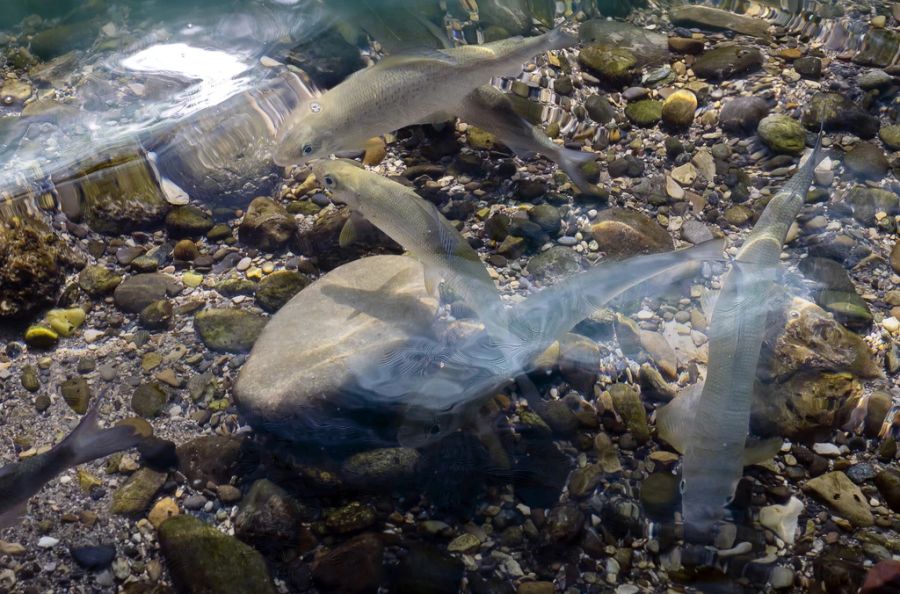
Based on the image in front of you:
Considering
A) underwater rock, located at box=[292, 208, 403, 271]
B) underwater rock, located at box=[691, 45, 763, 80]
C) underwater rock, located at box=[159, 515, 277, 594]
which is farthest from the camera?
underwater rock, located at box=[691, 45, 763, 80]

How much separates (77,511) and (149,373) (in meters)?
0.69

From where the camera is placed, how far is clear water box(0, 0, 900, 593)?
2252mm

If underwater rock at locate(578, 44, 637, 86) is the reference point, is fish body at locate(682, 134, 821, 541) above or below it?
below

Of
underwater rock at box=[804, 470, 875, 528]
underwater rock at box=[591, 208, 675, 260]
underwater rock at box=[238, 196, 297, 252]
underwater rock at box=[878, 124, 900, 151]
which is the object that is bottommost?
underwater rock at box=[804, 470, 875, 528]

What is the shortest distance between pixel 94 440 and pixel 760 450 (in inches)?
110

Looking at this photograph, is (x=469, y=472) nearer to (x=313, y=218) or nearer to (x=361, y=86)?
(x=313, y=218)

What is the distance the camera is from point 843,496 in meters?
2.35

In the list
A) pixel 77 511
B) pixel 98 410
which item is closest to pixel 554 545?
pixel 77 511

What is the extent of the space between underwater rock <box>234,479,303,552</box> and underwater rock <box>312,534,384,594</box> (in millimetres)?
160

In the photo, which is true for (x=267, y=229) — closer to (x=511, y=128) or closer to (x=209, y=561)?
(x=511, y=128)

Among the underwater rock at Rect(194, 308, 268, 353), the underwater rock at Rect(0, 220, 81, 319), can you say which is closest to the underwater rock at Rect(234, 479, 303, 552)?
Answer: the underwater rock at Rect(194, 308, 268, 353)

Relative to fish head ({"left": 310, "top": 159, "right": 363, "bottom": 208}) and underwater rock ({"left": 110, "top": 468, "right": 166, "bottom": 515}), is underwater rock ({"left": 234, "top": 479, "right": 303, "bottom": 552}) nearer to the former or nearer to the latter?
underwater rock ({"left": 110, "top": 468, "right": 166, "bottom": 515})

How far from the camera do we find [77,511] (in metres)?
2.42

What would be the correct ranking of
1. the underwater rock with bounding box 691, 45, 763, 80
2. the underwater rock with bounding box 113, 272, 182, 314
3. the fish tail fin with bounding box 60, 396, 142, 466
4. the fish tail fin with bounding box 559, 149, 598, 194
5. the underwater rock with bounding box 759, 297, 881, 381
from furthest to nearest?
the underwater rock with bounding box 691, 45, 763, 80 < the fish tail fin with bounding box 559, 149, 598, 194 < the underwater rock with bounding box 113, 272, 182, 314 < the underwater rock with bounding box 759, 297, 881, 381 < the fish tail fin with bounding box 60, 396, 142, 466
